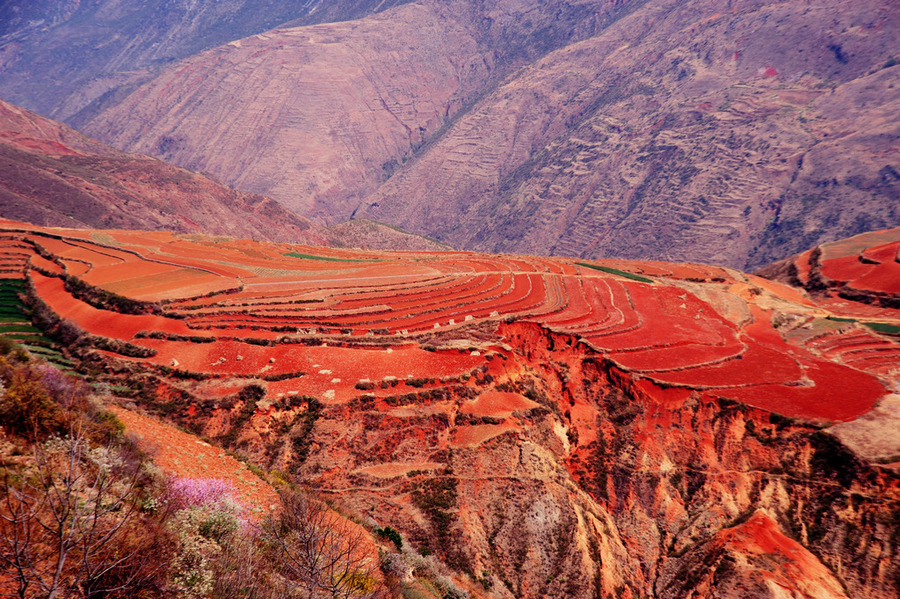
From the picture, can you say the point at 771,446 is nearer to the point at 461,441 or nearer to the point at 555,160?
the point at 461,441

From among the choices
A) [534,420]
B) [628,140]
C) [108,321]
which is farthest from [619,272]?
[628,140]

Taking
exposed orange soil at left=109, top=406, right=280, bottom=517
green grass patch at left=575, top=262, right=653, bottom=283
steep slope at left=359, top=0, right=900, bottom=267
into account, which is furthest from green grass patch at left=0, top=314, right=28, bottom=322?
steep slope at left=359, top=0, right=900, bottom=267

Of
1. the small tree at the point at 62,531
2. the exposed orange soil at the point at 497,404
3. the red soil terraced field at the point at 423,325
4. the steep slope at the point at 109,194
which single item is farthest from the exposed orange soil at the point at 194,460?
the steep slope at the point at 109,194

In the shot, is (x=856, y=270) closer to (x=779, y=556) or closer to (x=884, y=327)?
(x=884, y=327)

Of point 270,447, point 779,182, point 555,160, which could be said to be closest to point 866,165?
point 779,182

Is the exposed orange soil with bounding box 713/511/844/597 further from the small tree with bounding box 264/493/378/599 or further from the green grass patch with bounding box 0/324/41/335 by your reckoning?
the green grass patch with bounding box 0/324/41/335
